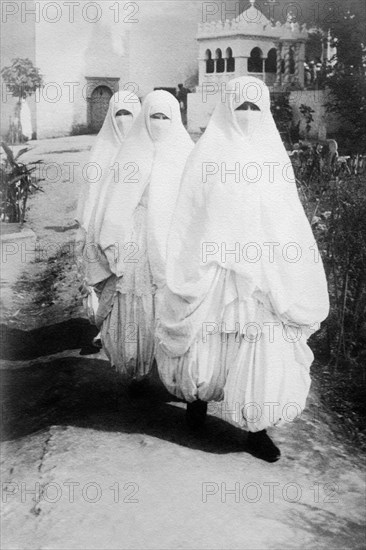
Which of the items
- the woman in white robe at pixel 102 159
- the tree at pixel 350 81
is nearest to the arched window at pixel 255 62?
the tree at pixel 350 81

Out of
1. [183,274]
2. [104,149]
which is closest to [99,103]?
[104,149]

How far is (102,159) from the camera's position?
3898mm

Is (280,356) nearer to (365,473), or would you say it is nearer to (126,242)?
(365,473)

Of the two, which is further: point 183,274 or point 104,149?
point 104,149

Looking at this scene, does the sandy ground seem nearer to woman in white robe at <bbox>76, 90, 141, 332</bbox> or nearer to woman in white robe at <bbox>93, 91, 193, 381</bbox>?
woman in white robe at <bbox>76, 90, 141, 332</bbox>

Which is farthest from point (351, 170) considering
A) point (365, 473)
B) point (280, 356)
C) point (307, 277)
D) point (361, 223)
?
point (365, 473)

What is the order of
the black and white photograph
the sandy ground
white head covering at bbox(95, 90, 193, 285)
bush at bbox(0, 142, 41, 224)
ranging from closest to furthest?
1. the sandy ground
2. the black and white photograph
3. white head covering at bbox(95, 90, 193, 285)
4. bush at bbox(0, 142, 41, 224)

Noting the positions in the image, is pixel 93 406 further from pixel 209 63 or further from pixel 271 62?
pixel 271 62

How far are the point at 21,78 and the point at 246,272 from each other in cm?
151

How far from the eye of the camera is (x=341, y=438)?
3.34 metres

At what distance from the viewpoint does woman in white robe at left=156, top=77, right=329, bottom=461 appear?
9.68 feet

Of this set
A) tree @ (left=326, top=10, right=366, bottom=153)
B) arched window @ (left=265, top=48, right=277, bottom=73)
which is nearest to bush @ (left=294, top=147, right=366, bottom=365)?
tree @ (left=326, top=10, right=366, bottom=153)

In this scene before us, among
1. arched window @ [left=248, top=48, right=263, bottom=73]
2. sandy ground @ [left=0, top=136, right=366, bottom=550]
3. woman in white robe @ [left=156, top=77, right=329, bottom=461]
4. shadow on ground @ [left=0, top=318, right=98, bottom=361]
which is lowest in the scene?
sandy ground @ [left=0, top=136, right=366, bottom=550]

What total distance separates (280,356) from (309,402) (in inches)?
30.6
